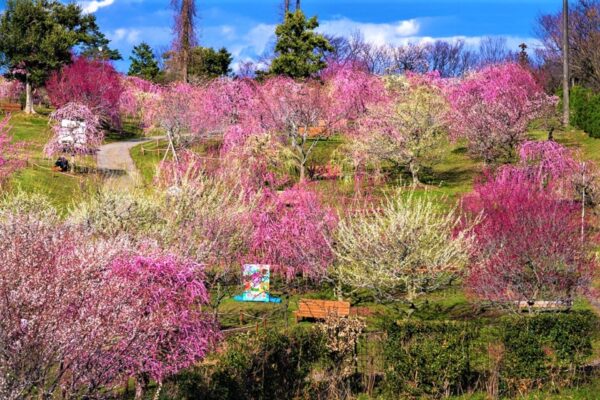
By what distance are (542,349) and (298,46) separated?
4267 centimetres

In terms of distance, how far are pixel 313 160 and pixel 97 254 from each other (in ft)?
109

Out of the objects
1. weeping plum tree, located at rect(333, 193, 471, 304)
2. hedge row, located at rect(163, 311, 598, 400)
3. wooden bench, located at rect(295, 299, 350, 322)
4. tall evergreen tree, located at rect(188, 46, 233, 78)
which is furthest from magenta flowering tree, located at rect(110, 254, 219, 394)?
tall evergreen tree, located at rect(188, 46, 233, 78)

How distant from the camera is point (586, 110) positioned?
4862 centimetres

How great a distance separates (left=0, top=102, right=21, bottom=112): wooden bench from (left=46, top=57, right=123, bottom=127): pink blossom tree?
6.63 m

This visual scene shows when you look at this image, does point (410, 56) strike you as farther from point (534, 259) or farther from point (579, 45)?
point (534, 259)

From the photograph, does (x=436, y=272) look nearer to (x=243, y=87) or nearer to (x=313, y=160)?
(x=313, y=160)

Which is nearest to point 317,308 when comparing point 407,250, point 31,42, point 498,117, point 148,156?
point 407,250

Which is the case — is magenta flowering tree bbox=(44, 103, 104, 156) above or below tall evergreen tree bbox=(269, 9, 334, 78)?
below

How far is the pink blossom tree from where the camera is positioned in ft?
165

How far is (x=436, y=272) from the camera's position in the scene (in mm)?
18828

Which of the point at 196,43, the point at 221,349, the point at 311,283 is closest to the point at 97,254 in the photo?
the point at 221,349

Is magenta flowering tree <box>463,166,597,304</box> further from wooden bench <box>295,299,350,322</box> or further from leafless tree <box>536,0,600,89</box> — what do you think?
leafless tree <box>536,0,600,89</box>

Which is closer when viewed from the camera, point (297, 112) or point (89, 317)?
point (89, 317)

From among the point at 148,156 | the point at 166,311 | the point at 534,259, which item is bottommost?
the point at 166,311
